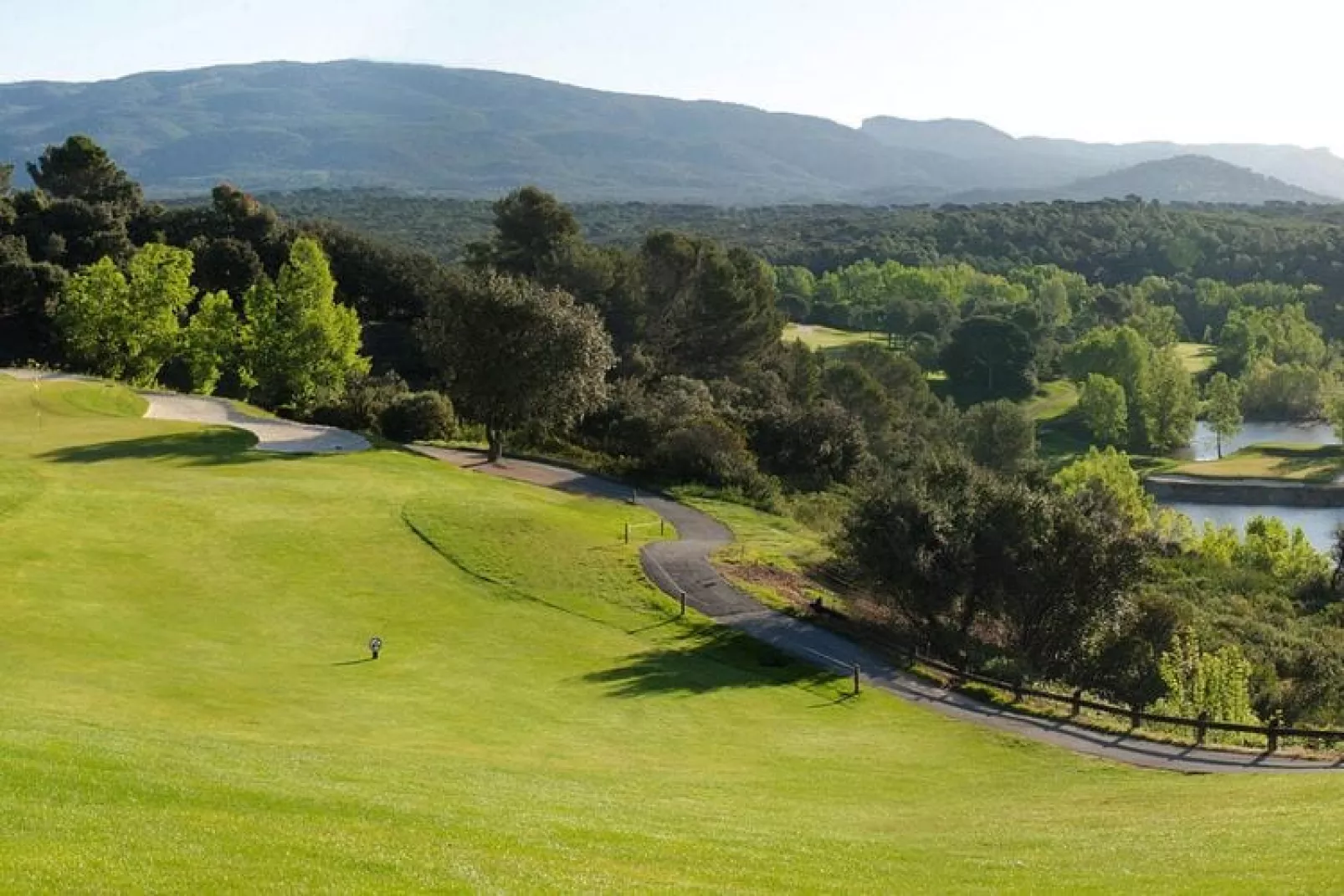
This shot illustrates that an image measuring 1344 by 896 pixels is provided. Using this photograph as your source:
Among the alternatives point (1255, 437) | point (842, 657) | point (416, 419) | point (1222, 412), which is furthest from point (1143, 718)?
point (1255, 437)

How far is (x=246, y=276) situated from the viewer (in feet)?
276

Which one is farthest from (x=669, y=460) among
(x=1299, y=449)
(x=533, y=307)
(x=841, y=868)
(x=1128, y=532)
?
(x=1299, y=449)

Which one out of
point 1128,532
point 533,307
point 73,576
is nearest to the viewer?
point 73,576

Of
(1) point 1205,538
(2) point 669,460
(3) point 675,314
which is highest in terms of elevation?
(3) point 675,314

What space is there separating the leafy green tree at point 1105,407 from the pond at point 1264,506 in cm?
879

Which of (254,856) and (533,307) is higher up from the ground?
(533,307)

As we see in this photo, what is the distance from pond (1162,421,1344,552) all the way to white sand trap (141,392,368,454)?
66.9 metres

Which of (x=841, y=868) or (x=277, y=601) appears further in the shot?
(x=277, y=601)

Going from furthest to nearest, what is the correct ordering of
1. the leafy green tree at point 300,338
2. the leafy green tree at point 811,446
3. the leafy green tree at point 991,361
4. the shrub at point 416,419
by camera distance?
the leafy green tree at point 991,361
the leafy green tree at point 300,338
the leafy green tree at point 811,446
the shrub at point 416,419

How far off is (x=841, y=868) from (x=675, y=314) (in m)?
70.5

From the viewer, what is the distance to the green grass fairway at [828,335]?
142250 mm

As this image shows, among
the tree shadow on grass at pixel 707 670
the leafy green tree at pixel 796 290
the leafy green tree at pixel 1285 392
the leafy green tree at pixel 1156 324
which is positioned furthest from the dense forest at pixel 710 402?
the leafy green tree at pixel 796 290

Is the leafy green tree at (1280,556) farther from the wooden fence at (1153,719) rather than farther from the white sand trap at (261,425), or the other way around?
the white sand trap at (261,425)

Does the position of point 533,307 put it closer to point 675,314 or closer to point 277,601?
point 277,601
